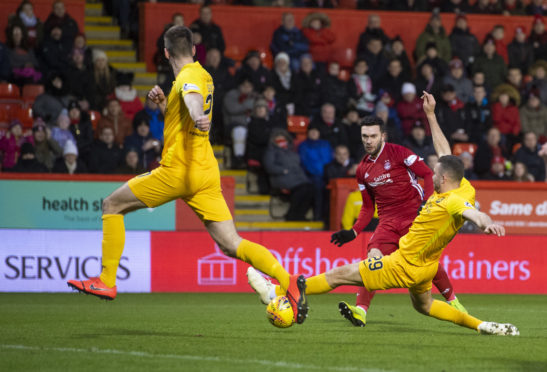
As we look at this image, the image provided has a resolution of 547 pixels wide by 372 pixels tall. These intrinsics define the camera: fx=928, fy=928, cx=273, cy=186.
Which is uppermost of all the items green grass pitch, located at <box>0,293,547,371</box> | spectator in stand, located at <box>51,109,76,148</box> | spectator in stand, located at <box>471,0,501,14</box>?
spectator in stand, located at <box>471,0,501,14</box>

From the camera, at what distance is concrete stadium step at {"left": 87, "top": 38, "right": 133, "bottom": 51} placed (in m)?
20.5

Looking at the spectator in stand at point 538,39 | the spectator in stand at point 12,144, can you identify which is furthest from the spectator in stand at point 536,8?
the spectator in stand at point 12,144

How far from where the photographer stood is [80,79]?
17.7 meters

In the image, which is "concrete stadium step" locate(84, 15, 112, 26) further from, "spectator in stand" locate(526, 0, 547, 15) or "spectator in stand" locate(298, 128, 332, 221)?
"spectator in stand" locate(526, 0, 547, 15)

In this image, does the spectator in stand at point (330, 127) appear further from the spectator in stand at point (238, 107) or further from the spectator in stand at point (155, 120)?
the spectator in stand at point (155, 120)

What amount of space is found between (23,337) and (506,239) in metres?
9.41

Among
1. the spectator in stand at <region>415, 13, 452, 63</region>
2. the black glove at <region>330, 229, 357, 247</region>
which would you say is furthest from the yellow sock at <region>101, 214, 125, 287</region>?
the spectator in stand at <region>415, 13, 452, 63</region>

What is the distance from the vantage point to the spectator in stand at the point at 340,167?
679 inches

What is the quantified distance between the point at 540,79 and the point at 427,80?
2879mm

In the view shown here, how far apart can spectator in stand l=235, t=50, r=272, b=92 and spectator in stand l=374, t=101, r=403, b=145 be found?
7.57ft

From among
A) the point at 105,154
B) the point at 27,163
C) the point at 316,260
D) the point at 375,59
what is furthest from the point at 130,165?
the point at 375,59

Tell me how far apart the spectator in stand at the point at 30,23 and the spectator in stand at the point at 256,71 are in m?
4.03

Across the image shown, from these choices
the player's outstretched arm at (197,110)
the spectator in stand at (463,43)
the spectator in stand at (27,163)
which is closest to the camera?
the player's outstretched arm at (197,110)

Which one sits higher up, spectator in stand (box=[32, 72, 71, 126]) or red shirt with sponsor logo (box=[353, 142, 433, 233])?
spectator in stand (box=[32, 72, 71, 126])
